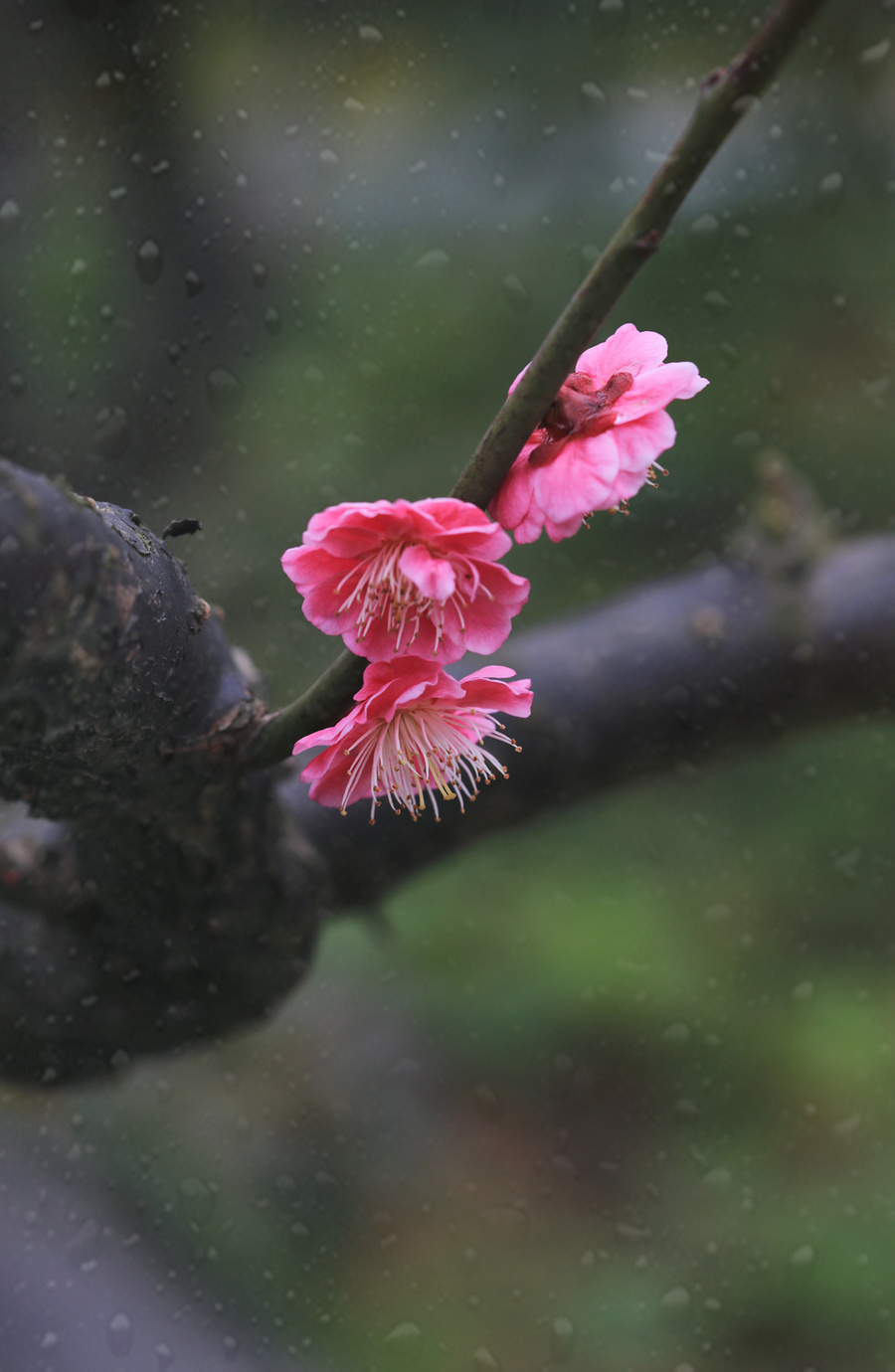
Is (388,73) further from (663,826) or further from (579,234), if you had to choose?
(663,826)

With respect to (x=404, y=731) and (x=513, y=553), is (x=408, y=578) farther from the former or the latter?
(x=513, y=553)

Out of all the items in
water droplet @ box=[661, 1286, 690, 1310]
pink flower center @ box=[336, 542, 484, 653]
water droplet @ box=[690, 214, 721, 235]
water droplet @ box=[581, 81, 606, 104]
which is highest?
water droplet @ box=[581, 81, 606, 104]

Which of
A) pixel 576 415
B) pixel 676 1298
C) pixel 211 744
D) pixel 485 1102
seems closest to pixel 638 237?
pixel 576 415

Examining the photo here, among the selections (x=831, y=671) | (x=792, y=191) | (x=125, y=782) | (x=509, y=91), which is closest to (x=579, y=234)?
(x=509, y=91)

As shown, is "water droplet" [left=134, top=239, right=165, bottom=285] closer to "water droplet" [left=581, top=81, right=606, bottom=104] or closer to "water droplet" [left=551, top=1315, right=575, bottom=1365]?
"water droplet" [left=581, top=81, right=606, bottom=104]

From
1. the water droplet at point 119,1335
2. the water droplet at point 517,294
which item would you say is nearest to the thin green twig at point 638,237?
the water droplet at point 119,1335

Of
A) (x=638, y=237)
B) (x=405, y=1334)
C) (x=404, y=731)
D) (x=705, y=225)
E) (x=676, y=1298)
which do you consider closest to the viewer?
(x=638, y=237)

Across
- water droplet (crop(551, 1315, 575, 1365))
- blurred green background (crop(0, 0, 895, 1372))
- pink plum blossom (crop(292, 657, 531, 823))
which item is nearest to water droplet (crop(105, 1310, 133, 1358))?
blurred green background (crop(0, 0, 895, 1372))
